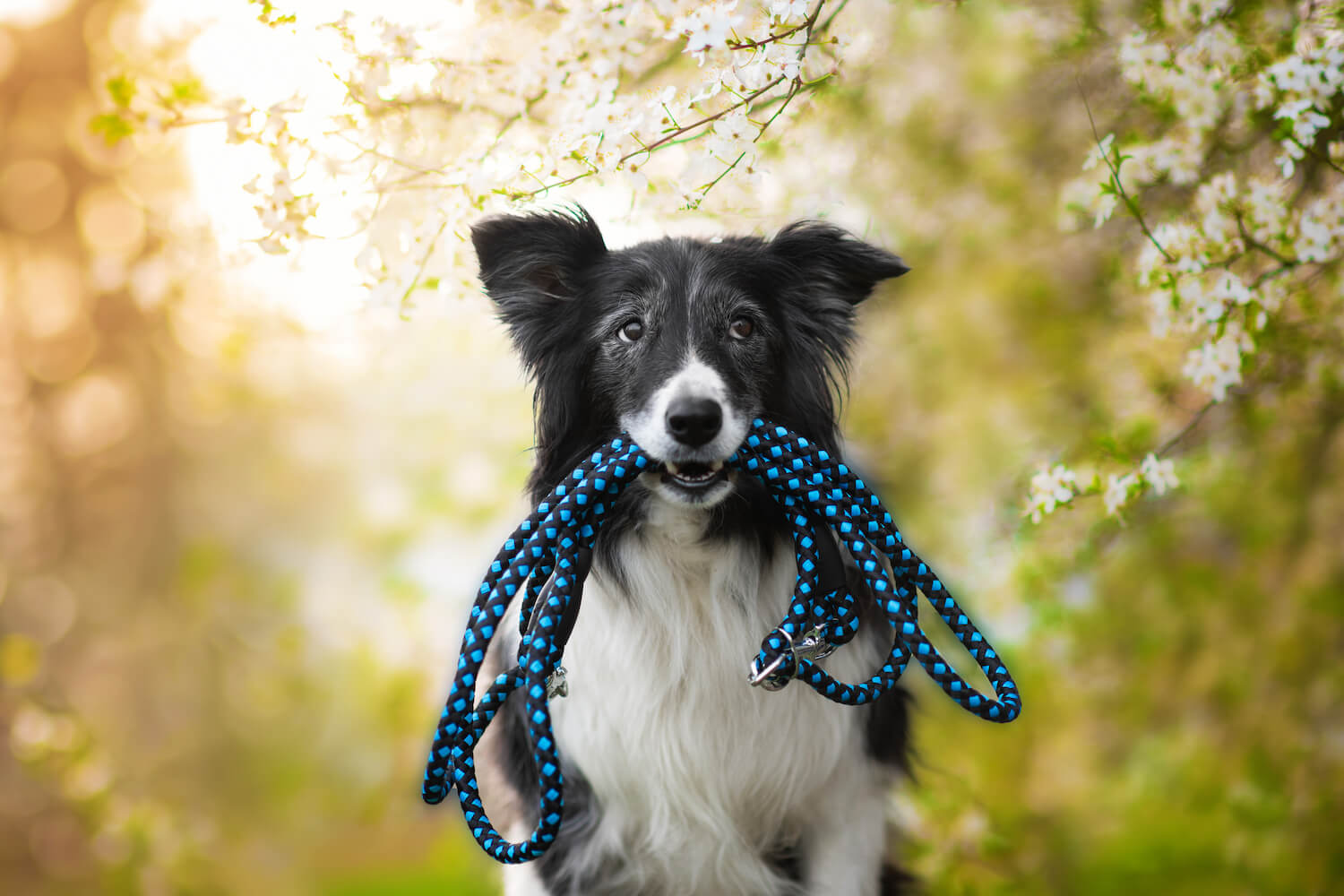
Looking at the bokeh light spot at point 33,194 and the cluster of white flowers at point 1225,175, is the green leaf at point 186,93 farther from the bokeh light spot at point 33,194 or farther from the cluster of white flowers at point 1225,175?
the bokeh light spot at point 33,194

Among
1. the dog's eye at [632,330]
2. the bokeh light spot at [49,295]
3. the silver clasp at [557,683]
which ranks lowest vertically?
the silver clasp at [557,683]

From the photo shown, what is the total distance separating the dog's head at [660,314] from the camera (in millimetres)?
2428

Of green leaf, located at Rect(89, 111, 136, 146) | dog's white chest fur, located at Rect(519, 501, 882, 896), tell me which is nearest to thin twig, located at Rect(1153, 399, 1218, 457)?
dog's white chest fur, located at Rect(519, 501, 882, 896)

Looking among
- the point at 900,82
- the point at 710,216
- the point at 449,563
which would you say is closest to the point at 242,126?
the point at 710,216

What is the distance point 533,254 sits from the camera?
250cm

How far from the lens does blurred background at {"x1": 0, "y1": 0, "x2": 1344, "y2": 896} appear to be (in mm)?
4250

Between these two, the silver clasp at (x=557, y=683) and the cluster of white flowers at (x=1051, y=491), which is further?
the cluster of white flowers at (x=1051, y=491)

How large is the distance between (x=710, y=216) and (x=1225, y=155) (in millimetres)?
1573

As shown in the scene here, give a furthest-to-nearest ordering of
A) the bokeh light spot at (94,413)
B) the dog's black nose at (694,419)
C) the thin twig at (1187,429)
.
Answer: the bokeh light spot at (94,413) < the thin twig at (1187,429) < the dog's black nose at (694,419)

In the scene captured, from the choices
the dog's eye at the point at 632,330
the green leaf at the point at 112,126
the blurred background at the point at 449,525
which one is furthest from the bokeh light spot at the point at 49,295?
the dog's eye at the point at 632,330

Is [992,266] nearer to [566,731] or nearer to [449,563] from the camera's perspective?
[449,563]

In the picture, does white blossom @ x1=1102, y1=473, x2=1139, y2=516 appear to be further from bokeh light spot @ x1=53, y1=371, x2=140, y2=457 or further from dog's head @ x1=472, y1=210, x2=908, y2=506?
bokeh light spot @ x1=53, y1=371, x2=140, y2=457

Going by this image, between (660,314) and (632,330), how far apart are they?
85 millimetres

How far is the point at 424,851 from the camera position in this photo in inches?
227
